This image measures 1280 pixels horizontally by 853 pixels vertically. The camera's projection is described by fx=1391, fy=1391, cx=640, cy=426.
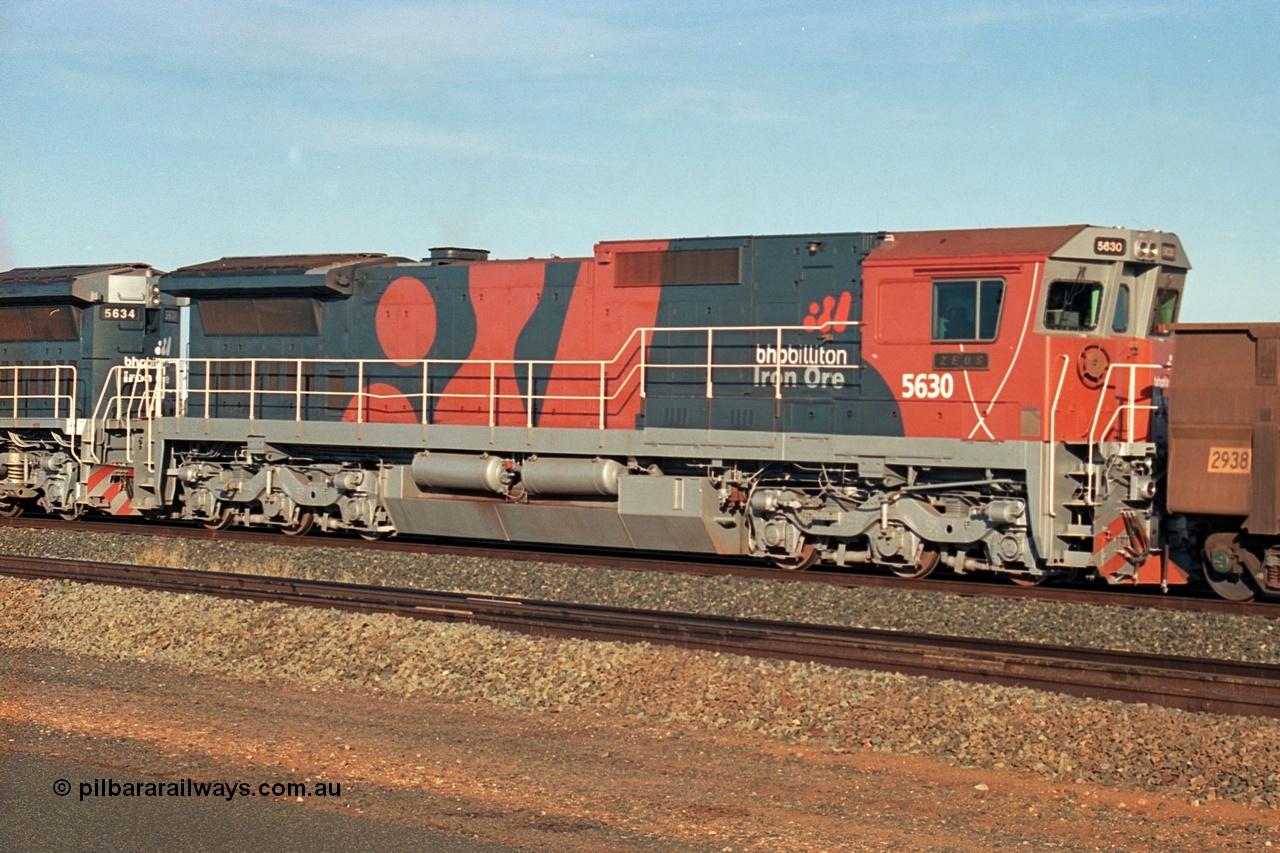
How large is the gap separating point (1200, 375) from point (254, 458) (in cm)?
1216

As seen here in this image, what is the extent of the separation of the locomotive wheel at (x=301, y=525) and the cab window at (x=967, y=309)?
358 inches

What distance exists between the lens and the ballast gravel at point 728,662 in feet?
26.5

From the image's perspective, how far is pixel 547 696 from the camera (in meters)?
9.68

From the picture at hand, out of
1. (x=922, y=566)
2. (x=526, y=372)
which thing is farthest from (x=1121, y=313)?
(x=526, y=372)

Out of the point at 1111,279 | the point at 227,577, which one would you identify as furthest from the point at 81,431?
the point at 1111,279

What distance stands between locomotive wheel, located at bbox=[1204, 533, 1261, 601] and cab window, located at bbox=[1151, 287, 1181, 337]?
2653mm

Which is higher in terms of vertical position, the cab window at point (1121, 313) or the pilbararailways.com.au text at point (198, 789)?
the cab window at point (1121, 313)

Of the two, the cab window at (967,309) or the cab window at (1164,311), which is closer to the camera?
the cab window at (967,309)

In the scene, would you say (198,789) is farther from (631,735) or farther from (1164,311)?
(1164,311)

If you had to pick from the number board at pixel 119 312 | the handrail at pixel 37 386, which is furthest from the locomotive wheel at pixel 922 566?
the number board at pixel 119 312

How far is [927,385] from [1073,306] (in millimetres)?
1679

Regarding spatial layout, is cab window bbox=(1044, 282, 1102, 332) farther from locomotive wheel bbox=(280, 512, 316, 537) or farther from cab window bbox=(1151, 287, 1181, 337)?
locomotive wheel bbox=(280, 512, 316, 537)

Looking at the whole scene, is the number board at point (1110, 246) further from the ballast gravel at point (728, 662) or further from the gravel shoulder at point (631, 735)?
the gravel shoulder at point (631, 735)

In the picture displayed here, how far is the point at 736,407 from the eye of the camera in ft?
52.1
